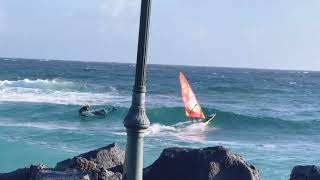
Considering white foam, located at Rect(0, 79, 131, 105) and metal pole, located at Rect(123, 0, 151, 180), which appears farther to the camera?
white foam, located at Rect(0, 79, 131, 105)

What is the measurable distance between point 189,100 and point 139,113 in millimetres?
24870

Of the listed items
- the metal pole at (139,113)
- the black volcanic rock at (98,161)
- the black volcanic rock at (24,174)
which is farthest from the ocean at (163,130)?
the metal pole at (139,113)

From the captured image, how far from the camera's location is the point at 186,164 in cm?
879

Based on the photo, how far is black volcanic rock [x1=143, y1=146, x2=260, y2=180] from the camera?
28.4 ft

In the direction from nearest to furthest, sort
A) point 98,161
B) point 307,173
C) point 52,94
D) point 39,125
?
point 307,173
point 98,161
point 39,125
point 52,94

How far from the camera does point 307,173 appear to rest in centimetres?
910

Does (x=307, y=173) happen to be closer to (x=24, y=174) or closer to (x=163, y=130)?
(x=24, y=174)

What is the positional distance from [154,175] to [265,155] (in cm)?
1179

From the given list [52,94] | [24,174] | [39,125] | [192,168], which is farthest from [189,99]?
[24,174]

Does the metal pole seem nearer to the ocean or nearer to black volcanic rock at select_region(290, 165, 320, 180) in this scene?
black volcanic rock at select_region(290, 165, 320, 180)

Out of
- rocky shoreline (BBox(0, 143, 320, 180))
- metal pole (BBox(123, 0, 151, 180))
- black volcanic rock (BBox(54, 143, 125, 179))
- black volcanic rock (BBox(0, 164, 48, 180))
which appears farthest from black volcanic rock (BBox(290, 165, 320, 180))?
metal pole (BBox(123, 0, 151, 180))

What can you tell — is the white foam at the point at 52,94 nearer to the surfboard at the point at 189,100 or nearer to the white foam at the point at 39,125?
the surfboard at the point at 189,100

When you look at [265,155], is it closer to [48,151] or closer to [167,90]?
[48,151]

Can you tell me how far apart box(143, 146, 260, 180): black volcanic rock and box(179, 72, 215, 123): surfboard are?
2019cm
